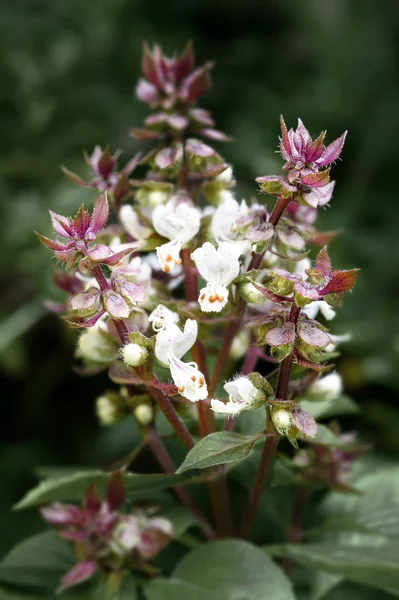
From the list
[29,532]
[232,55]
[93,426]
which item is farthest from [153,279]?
[232,55]

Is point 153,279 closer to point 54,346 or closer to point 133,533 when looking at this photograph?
point 133,533

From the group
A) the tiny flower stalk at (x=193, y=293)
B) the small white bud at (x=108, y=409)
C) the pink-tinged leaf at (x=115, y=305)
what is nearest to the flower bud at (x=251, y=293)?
the tiny flower stalk at (x=193, y=293)

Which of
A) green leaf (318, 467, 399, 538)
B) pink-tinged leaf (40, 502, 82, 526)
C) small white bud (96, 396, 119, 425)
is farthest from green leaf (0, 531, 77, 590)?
green leaf (318, 467, 399, 538)

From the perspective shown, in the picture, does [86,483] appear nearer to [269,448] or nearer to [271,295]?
[269,448]

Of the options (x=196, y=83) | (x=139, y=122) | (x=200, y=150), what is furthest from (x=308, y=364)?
(x=139, y=122)

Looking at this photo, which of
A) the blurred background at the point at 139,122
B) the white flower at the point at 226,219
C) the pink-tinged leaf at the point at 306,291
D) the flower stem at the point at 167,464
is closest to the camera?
the pink-tinged leaf at the point at 306,291

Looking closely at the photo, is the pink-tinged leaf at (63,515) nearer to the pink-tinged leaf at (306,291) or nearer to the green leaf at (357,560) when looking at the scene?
the green leaf at (357,560)
